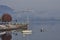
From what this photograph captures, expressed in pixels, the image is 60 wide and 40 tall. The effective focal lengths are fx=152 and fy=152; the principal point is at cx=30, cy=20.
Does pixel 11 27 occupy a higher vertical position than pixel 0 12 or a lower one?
lower

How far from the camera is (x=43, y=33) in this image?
1705 mm

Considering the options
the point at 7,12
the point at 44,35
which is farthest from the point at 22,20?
the point at 44,35

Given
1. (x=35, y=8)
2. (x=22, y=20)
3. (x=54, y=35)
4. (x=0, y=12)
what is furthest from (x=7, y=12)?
(x=54, y=35)

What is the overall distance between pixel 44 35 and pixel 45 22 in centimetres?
15

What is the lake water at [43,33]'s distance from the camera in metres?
1.69

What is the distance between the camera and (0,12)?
5.47 feet

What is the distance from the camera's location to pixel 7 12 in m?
1.67

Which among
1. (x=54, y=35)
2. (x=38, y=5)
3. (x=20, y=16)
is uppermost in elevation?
(x=38, y=5)

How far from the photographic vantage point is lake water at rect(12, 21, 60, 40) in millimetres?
1689

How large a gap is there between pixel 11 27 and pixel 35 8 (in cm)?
34

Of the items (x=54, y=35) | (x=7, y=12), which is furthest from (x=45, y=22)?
(x=7, y=12)

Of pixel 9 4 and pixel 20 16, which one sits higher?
pixel 9 4

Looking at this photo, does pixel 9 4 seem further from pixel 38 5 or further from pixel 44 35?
pixel 44 35

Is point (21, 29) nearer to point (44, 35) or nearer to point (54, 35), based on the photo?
point (44, 35)
